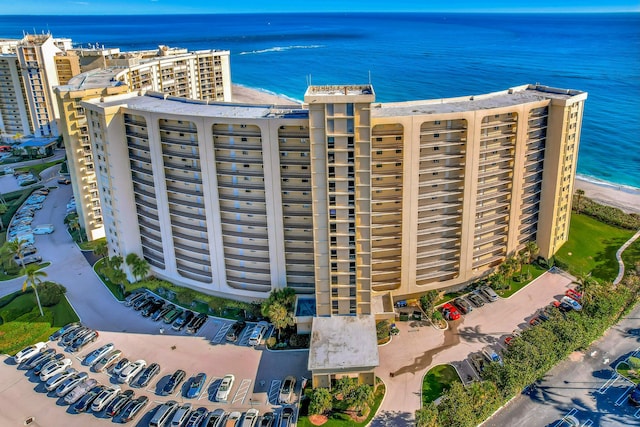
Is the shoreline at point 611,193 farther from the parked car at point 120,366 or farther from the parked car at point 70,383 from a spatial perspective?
the parked car at point 70,383

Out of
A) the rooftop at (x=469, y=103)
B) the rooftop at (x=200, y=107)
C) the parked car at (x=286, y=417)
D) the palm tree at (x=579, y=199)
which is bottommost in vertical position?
the parked car at (x=286, y=417)

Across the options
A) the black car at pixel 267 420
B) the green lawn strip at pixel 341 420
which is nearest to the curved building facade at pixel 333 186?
the green lawn strip at pixel 341 420

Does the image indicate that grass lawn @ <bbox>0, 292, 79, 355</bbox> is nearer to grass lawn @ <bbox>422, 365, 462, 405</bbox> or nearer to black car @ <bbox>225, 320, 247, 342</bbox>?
black car @ <bbox>225, 320, 247, 342</bbox>

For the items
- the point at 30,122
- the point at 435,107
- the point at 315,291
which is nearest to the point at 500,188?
the point at 435,107

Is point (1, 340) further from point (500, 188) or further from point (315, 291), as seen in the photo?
point (500, 188)

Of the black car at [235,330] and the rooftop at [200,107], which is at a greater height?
the rooftop at [200,107]

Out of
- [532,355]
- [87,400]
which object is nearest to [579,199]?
[532,355]
